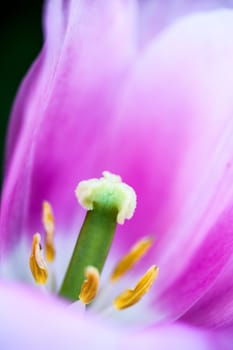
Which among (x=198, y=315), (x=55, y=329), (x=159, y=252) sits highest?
(x=159, y=252)

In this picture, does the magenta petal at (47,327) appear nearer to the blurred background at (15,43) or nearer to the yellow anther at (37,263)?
the yellow anther at (37,263)

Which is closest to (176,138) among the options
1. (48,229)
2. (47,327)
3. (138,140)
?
(138,140)

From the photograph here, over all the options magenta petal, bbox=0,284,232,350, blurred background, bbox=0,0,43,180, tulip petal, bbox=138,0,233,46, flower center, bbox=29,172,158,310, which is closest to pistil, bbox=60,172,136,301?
flower center, bbox=29,172,158,310

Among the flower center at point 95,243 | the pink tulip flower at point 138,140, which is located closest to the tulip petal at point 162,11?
the pink tulip flower at point 138,140

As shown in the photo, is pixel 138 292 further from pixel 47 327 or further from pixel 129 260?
pixel 47 327

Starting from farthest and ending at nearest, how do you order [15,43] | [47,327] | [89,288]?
1. [15,43]
2. [89,288]
3. [47,327]

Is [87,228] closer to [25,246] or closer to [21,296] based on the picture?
[25,246]

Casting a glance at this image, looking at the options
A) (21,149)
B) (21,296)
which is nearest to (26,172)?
(21,149)
